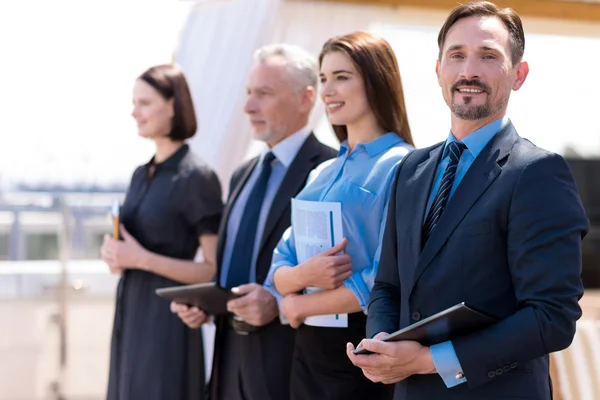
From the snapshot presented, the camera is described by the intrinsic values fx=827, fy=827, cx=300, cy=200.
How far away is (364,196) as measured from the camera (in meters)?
2.50

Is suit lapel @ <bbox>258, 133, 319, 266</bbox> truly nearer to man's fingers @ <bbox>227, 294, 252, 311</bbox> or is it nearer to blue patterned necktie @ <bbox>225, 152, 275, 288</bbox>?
blue patterned necktie @ <bbox>225, 152, 275, 288</bbox>

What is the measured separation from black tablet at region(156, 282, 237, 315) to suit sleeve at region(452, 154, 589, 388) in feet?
4.35

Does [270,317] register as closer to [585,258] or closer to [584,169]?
[585,258]

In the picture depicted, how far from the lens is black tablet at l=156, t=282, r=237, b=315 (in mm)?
2882

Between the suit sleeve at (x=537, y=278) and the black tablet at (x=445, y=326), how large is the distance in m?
0.02

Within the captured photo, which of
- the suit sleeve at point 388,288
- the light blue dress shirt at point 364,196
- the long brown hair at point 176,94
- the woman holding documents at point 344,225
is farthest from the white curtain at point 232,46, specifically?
the suit sleeve at point 388,288

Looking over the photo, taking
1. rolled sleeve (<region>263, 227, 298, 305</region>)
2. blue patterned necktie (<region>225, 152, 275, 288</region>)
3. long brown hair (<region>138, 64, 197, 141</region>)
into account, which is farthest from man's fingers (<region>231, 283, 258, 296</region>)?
long brown hair (<region>138, 64, 197, 141</region>)

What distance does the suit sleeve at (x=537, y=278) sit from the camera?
5.40 feet

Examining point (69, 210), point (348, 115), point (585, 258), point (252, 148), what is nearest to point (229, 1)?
point (252, 148)

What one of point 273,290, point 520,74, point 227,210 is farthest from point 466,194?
point 227,210

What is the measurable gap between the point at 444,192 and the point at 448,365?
38 centimetres

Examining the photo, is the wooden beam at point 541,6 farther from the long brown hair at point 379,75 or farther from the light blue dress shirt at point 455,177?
the light blue dress shirt at point 455,177

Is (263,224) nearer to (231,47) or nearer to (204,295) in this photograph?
(204,295)

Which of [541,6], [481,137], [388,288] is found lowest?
[388,288]
